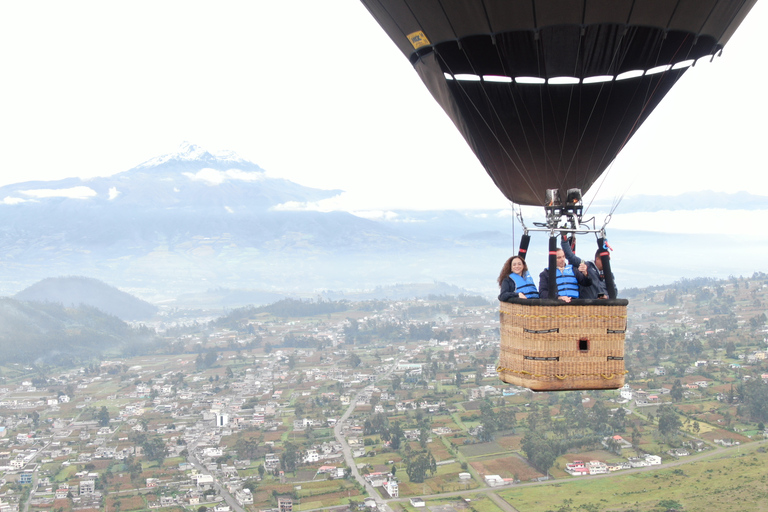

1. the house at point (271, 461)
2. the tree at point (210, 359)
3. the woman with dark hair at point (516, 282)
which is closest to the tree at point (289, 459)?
the house at point (271, 461)

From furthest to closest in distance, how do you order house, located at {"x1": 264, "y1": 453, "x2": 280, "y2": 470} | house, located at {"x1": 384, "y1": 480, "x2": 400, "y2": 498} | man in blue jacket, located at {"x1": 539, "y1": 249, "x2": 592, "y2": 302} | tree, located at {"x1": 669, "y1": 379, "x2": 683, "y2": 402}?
tree, located at {"x1": 669, "y1": 379, "x2": 683, "y2": 402} < house, located at {"x1": 264, "y1": 453, "x2": 280, "y2": 470} < house, located at {"x1": 384, "y1": 480, "x2": 400, "y2": 498} < man in blue jacket, located at {"x1": 539, "y1": 249, "x2": 592, "y2": 302}

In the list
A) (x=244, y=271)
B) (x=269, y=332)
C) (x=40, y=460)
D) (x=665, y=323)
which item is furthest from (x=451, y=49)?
(x=244, y=271)

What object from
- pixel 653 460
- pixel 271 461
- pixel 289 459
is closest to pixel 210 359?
pixel 271 461

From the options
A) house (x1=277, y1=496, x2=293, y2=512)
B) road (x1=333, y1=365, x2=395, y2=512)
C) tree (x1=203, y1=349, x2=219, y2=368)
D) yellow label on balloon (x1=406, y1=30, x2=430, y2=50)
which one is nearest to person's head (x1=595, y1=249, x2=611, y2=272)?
yellow label on balloon (x1=406, y1=30, x2=430, y2=50)

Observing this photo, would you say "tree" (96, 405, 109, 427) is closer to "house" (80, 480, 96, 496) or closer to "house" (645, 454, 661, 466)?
"house" (80, 480, 96, 496)

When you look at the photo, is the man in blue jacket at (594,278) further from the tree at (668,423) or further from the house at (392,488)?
the tree at (668,423)
